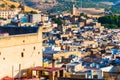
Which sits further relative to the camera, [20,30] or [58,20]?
Answer: [58,20]

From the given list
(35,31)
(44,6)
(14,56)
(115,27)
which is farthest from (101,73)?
(44,6)

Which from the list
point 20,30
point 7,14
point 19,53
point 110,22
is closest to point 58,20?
point 110,22

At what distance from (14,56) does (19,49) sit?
0.43m

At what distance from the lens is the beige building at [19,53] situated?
16.7m

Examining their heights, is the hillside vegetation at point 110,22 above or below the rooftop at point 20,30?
below

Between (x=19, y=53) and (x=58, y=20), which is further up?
(x=19, y=53)

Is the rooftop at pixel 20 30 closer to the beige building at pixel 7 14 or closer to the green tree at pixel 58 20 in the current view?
the green tree at pixel 58 20

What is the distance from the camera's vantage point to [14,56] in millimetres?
17219

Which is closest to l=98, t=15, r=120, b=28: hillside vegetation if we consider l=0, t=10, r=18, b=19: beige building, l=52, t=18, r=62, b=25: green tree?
l=52, t=18, r=62, b=25: green tree

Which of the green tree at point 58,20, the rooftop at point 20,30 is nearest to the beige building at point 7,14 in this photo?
the green tree at point 58,20

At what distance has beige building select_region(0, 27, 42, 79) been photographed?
16.7 metres

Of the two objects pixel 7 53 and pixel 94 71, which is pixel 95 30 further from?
pixel 7 53

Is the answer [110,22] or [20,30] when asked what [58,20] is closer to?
[110,22]

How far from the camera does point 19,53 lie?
1752cm
